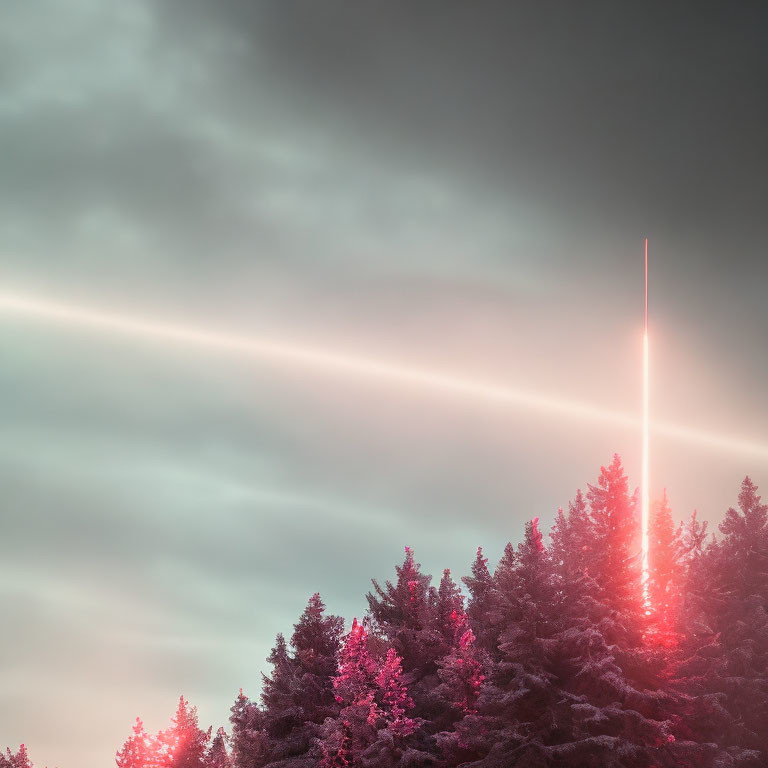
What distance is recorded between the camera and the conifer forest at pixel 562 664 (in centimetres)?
4462

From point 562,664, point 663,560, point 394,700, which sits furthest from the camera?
point 663,560

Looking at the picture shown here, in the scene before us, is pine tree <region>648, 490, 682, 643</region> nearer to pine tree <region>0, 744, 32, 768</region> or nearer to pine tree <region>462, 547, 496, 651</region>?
pine tree <region>462, 547, 496, 651</region>

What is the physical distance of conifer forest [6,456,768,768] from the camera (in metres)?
44.6

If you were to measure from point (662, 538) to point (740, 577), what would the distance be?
6157mm

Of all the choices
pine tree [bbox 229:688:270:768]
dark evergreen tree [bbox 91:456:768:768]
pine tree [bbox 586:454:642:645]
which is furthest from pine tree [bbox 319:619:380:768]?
pine tree [bbox 586:454:642:645]

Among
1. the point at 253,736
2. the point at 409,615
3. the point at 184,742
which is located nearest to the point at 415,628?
the point at 409,615

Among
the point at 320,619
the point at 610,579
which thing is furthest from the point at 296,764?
the point at 610,579

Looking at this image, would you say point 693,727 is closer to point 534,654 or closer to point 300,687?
point 534,654

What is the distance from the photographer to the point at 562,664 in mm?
46969

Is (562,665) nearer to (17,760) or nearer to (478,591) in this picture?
(478,591)

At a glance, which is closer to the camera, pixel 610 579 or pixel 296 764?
pixel 610 579

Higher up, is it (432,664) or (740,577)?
(740,577)

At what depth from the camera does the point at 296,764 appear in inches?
2101

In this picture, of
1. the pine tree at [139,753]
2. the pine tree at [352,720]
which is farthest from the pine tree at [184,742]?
the pine tree at [352,720]
